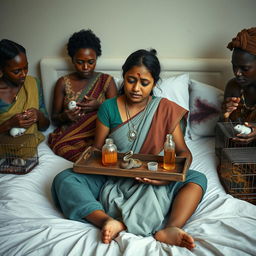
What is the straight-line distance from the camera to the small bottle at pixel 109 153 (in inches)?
65.7

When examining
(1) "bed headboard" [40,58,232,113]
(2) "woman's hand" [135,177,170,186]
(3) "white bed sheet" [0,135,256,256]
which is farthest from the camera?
(1) "bed headboard" [40,58,232,113]

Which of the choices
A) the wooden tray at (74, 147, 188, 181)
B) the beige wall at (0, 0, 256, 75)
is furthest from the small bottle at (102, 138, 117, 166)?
the beige wall at (0, 0, 256, 75)

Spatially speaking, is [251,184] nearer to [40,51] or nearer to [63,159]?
[63,159]

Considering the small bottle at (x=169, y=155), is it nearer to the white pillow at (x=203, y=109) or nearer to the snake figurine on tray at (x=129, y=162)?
the snake figurine on tray at (x=129, y=162)

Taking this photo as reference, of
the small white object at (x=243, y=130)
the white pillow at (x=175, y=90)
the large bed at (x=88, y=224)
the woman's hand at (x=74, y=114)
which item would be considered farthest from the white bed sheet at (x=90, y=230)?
the white pillow at (x=175, y=90)

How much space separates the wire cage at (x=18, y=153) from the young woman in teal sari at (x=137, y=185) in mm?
431

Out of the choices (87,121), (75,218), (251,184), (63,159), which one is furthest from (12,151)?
(251,184)

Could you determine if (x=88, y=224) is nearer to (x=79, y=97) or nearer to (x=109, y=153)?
(x=109, y=153)

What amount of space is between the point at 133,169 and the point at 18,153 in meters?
0.83

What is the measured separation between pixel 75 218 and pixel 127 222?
10.5 inches

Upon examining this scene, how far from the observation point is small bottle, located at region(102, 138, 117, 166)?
1.67 meters

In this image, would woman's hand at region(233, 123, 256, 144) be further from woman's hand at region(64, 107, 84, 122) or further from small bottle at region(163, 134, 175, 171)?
woman's hand at region(64, 107, 84, 122)

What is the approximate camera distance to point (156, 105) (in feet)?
6.12

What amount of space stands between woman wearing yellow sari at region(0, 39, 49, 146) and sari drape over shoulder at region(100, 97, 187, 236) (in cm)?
64
